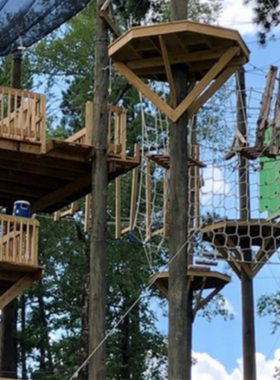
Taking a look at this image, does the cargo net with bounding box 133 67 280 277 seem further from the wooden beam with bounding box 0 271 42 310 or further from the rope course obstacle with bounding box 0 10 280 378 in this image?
the wooden beam with bounding box 0 271 42 310

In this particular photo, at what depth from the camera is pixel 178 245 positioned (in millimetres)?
7492

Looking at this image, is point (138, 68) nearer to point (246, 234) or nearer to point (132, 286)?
point (246, 234)

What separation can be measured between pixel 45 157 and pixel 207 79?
12.6 feet

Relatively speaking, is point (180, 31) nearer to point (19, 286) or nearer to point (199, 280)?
point (19, 286)

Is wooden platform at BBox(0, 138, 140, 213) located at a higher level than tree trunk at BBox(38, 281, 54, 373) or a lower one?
higher

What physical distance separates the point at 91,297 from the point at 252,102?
140 inches

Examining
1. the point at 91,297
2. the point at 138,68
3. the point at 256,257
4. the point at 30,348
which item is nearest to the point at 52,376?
the point at 30,348

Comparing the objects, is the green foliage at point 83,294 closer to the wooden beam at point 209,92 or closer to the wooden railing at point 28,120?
the wooden railing at point 28,120

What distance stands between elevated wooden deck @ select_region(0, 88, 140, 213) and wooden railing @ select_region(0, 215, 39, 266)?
85cm

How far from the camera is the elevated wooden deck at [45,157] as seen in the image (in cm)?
1103

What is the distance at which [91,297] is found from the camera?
10.7 m

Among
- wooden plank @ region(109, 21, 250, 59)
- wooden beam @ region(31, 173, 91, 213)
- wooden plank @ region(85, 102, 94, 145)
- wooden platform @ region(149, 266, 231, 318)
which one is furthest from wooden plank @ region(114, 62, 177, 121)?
wooden platform @ region(149, 266, 231, 318)

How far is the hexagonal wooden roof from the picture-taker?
7.60 m

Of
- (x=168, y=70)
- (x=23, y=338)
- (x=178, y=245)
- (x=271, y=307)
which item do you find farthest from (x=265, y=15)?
(x=23, y=338)
